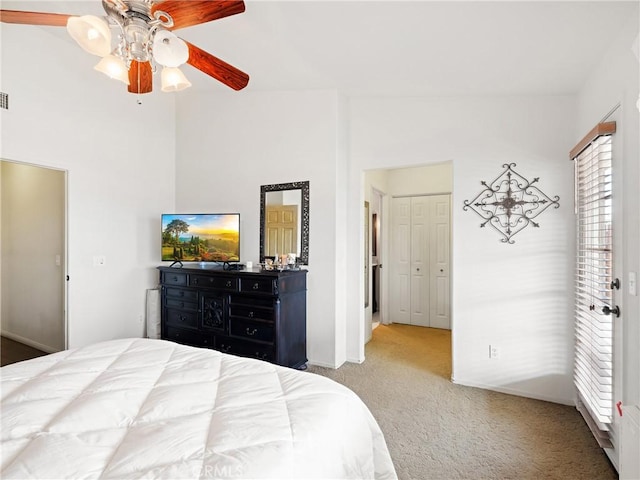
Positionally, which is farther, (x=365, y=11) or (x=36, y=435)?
(x=365, y=11)

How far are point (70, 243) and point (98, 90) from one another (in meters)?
1.58

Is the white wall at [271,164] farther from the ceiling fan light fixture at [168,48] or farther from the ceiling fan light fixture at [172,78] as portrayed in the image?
the ceiling fan light fixture at [168,48]

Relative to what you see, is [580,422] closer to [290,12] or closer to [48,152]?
[290,12]

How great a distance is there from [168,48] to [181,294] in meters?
2.65

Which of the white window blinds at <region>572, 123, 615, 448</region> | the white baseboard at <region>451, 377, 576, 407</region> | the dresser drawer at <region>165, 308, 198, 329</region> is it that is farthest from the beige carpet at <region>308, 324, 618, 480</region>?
the dresser drawer at <region>165, 308, 198, 329</region>

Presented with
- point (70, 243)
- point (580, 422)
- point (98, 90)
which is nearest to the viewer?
point (580, 422)

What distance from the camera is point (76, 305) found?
329 cm

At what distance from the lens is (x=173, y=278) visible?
146 inches

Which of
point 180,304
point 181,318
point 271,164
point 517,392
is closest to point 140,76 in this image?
point 271,164

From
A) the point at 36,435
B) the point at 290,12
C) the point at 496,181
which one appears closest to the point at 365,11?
the point at 290,12

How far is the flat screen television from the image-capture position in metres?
3.67

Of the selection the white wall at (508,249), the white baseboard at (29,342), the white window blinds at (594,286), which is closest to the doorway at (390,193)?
the white wall at (508,249)

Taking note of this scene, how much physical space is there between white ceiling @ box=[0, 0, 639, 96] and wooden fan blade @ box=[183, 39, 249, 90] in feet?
1.72

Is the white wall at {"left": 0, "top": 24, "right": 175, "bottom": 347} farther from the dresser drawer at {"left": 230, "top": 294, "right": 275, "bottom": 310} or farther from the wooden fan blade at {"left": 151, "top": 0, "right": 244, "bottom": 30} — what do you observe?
the wooden fan blade at {"left": 151, "top": 0, "right": 244, "bottom": 30}
